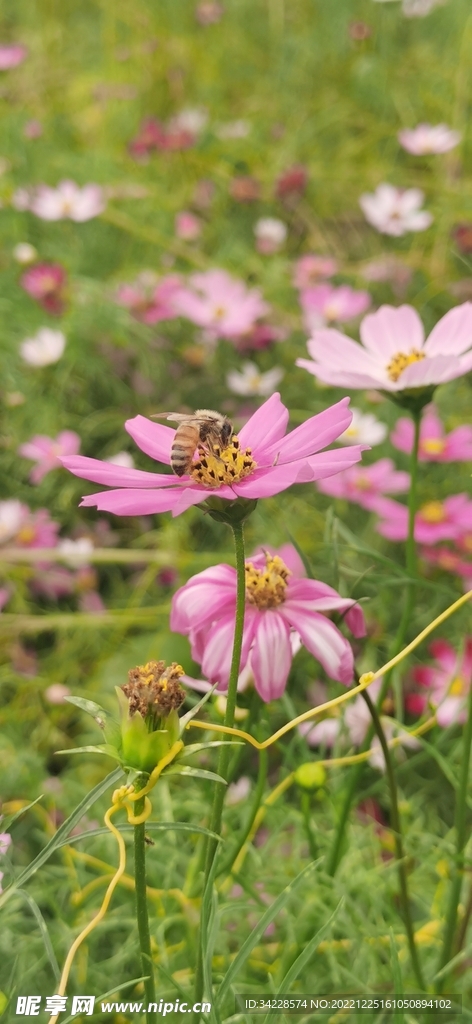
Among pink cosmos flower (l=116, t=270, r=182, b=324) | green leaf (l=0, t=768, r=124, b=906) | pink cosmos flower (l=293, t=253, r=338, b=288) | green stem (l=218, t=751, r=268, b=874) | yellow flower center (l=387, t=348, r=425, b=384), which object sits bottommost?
green leaf (l=0, t=768, r=124, b=906)

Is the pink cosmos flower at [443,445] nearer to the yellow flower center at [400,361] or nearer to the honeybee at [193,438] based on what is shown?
the yellow flower center at [400,361]

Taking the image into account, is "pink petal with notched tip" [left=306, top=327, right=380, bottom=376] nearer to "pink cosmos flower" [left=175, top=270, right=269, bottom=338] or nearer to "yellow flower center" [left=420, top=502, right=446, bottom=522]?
"yellow flower center" [left=420, top=502, right=446, bottom=522]

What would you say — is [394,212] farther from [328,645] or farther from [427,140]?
[328,645]

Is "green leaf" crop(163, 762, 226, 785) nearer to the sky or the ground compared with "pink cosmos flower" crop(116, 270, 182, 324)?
nearer to the ground

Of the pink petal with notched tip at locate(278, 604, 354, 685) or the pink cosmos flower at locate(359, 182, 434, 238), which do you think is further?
the pink cosmos flower at locate(359, 182, 434, 238)

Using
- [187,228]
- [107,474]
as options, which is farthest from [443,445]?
[187,228]

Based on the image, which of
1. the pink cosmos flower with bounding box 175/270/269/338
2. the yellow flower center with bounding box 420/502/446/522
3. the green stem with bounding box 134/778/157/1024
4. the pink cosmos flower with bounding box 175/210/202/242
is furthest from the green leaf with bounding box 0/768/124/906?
the pink cosmos flower with bounding box 175/210/202/242

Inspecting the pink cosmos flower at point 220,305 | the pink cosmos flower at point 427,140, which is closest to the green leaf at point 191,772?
the pink cosmos flower at point 220,305
